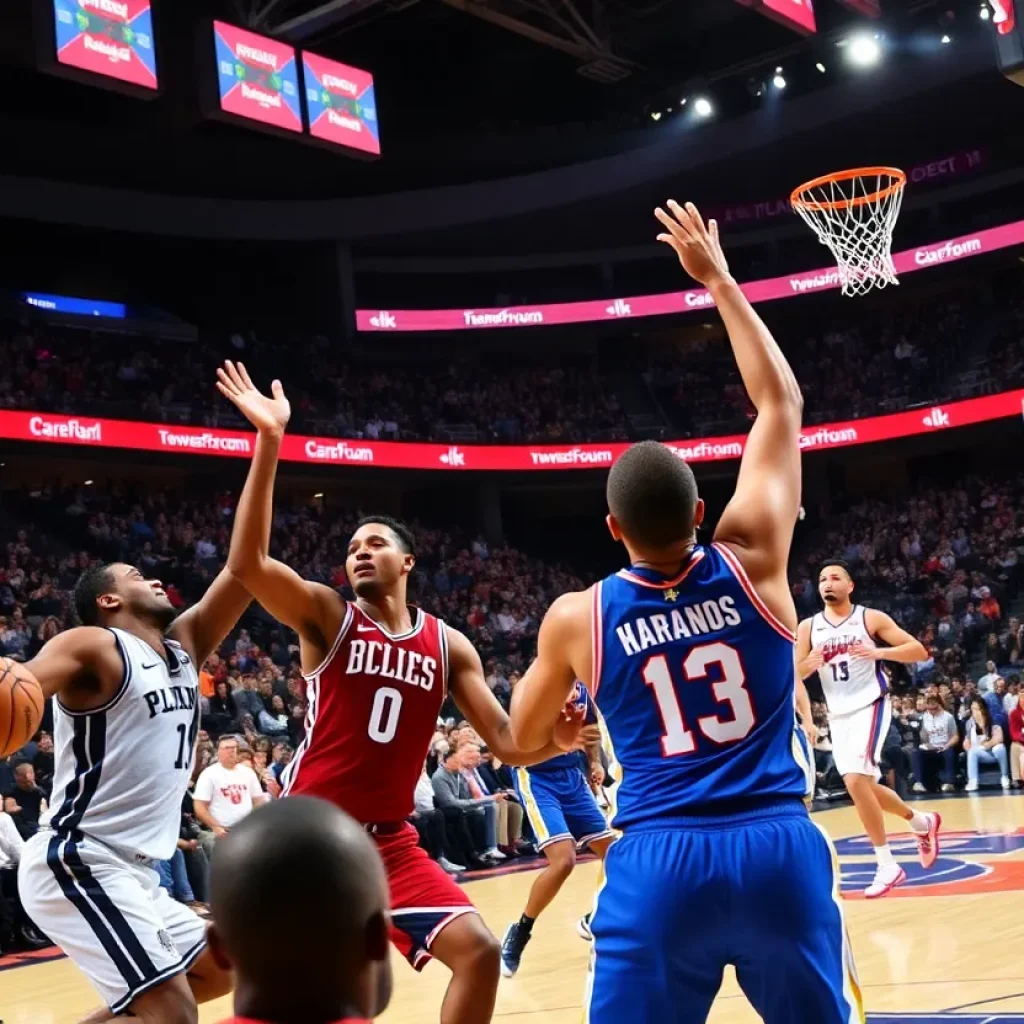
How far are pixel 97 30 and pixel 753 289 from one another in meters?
17.3

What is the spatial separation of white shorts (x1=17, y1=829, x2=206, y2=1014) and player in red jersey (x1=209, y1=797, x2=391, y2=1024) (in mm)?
2548

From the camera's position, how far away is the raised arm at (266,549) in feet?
13.8

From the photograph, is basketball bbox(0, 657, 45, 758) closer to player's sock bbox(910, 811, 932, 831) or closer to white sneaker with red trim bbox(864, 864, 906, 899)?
white sneaker with red trim bbox(864, 864, 906, 899)

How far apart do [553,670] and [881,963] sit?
14.6 ft

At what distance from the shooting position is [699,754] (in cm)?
299

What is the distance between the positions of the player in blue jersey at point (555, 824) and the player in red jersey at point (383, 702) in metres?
2.86

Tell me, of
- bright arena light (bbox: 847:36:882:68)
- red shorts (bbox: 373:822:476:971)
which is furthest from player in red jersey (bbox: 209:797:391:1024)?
bright arena light (bbox: 847:36:882:68)

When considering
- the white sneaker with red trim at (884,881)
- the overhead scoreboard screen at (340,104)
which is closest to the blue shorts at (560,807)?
the white sneaker with red trim at (884,881)

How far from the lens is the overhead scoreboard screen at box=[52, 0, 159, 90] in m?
15.9

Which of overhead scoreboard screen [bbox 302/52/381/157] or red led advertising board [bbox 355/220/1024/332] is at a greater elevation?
overhead scoreboard screen [bbox 302/52/381/157]

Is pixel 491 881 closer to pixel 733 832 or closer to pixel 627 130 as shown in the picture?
pixel 733 832

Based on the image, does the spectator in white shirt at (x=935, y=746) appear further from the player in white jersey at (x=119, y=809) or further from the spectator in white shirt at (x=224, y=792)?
the player in white jersey at (x=119, y=809)

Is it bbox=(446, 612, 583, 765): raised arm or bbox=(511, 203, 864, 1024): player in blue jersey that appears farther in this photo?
bbox=(446, 612, 583, 765): raised arm

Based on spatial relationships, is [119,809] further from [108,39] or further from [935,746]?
[935,746]
